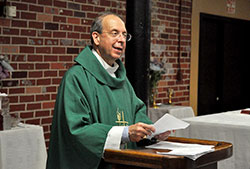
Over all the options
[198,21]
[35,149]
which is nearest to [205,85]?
[198,21]

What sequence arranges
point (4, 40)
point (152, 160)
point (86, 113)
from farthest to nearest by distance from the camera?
point (4, 40) → point (86, 113) → point (152, 160)

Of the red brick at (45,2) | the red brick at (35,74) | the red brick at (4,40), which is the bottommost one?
the red brick at (35,74)

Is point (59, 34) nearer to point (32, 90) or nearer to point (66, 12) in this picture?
point (66, 12)

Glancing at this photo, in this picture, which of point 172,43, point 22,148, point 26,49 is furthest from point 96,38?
point 172,43

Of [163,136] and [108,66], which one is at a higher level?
[108,66]

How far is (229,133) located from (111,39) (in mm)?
1603

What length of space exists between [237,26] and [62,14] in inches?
159

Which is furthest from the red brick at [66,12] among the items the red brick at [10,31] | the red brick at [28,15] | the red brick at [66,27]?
the red brick at [10,31]

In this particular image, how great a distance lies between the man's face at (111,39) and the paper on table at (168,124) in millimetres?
445

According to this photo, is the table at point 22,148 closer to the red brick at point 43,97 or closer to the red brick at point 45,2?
the red brick at point 43,97

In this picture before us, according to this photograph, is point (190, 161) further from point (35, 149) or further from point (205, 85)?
point (205, 85)

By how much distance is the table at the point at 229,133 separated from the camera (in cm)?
356

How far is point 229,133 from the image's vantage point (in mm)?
3643

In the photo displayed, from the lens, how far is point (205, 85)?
23.5 feet
